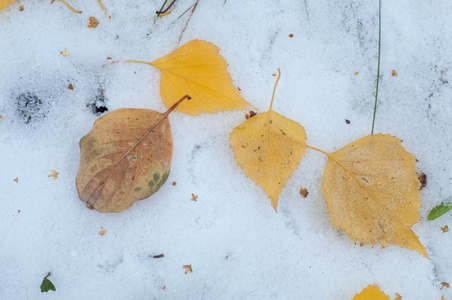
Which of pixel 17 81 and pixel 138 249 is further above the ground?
pixel 17 81

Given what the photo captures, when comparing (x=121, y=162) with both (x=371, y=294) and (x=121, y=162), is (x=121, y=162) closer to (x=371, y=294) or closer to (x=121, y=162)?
(x=121, y=162)

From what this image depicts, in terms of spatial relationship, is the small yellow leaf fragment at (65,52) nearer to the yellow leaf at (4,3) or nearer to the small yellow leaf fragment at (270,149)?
the yellow leaf at (4,3)

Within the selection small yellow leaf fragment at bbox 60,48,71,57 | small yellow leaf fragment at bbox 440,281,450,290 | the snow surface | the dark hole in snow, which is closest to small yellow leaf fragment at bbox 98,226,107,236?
the snow surface

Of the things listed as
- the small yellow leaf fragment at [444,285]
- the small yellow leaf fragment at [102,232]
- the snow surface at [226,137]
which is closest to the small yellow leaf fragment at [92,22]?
the snow surface at [226,137]

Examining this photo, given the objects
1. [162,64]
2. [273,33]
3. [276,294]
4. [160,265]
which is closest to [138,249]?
[160,265]

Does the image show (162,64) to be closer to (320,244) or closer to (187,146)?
(187,146)

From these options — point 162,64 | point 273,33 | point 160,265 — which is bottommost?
point 160,265
